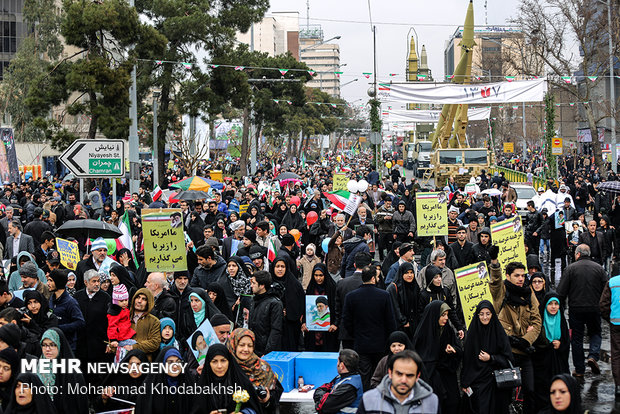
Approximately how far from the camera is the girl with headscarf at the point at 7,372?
6.36 m

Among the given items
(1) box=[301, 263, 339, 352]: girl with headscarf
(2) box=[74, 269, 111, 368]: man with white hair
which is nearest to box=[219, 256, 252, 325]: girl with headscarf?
(1) box=[301, 263, 339, 352]: girl with headscarf

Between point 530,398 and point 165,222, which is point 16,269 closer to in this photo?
point 165,222

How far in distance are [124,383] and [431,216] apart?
8373 mm

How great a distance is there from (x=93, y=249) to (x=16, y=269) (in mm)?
1145

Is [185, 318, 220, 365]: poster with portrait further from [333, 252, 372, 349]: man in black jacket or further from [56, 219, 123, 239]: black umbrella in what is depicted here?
[56, 219, 123, 239]: black umbrella

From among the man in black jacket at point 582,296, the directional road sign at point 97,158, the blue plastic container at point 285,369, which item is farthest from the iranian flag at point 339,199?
the blue plastic container at point 285,369

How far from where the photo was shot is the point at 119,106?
25.1 meters

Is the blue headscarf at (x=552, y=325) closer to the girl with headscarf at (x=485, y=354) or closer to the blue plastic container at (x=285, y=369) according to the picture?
the girl with headscarf at (x=485, y=354)

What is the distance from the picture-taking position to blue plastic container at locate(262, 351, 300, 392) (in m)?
7.99

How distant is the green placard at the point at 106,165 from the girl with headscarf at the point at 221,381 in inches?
347

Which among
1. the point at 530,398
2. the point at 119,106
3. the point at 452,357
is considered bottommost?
the point at 530,398

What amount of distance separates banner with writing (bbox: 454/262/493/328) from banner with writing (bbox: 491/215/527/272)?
1.85 metres

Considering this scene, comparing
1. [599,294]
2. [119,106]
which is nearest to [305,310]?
[599,294]

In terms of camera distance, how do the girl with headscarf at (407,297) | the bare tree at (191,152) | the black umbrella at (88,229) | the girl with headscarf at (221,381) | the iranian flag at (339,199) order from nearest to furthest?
the girl with headscarf at (221,381), the girl with headscarf at (407,297), the black umbrella at (88,229), the iranian flag at (339,199), the bare tree at (191,152)
